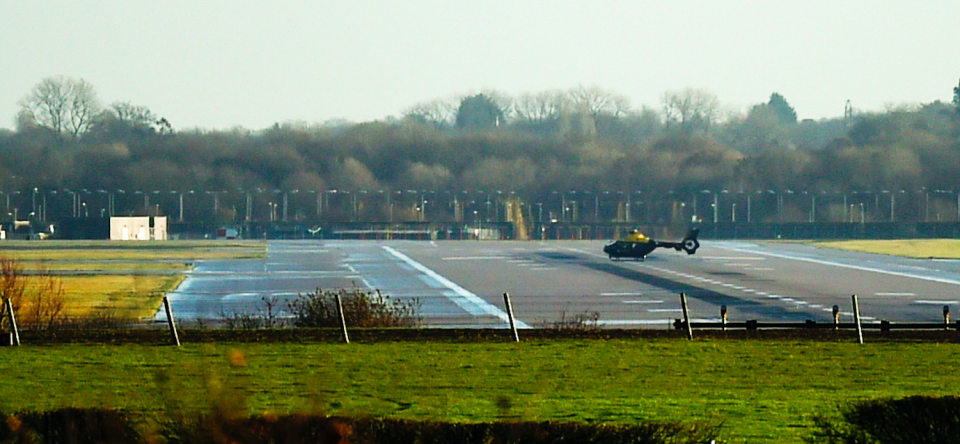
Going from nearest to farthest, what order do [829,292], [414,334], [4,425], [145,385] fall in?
1. [4,425]
2. [145,385]
3. [414,334]
4. [829,292]

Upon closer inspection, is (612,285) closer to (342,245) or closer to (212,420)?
(212,420)

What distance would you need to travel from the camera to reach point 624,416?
18094 millimetres

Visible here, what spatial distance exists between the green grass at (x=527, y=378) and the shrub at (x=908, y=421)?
535cm

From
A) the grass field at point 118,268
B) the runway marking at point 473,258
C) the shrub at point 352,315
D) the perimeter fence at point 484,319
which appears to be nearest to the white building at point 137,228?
the grass field at point 118,268

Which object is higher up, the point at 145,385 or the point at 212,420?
the point at 212,420

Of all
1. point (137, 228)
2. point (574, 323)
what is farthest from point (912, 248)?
point (574, 323)

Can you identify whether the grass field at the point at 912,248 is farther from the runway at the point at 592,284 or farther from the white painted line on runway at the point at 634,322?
the white painted line on runway at the point at 634,322

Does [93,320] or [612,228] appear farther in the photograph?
[612,228]

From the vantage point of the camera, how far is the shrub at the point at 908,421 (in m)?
10.0

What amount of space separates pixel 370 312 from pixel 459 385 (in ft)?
61.9

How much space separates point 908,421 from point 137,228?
149 meters

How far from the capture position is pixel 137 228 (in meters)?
154

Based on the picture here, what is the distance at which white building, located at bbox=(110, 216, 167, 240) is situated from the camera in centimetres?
15012

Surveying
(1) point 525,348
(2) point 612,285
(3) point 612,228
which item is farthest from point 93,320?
(3) point 612,228
